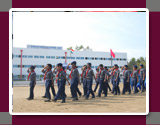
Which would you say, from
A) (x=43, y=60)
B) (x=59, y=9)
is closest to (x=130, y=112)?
(x=59, y=9)

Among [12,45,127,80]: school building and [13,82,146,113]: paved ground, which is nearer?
[13,82,146,113]: paved ground

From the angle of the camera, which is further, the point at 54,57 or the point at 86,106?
the point at 54,57

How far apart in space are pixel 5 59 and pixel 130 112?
3.93 metres

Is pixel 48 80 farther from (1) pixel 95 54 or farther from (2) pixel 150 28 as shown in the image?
(1) pixel 95 54

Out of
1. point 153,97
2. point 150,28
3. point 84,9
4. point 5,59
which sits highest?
point 84,9

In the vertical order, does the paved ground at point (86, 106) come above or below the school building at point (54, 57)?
below

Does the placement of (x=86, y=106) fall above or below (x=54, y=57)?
below

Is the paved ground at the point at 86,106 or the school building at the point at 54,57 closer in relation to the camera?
the paved ground at the point at 86,106

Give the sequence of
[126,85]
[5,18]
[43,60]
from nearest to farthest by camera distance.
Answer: [5,18], [126,85], [43,60]

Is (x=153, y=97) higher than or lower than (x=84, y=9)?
lower

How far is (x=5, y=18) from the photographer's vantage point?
5707 mm

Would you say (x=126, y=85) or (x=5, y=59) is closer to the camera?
(x=5, y=59)

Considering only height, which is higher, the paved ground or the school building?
the school building
